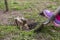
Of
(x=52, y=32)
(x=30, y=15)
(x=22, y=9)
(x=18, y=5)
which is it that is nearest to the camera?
(x=52, y=32)

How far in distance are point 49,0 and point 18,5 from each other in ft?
3.95

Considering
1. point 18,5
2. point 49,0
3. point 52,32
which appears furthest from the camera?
point 49,0

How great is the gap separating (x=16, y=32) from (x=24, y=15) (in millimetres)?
1161

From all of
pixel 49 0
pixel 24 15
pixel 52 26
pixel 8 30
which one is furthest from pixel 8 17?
pixel 49 0

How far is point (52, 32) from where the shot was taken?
15.7ft

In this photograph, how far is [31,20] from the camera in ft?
18.2

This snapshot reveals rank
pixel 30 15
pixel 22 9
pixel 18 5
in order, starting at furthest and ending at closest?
pixel 18 5 < pixel 22 9 < pixel 30 15

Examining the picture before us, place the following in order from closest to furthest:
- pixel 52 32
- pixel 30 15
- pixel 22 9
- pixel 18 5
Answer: pixel 52 32 → pixel 30 15 → pixel 22 9 → pixel 18 5

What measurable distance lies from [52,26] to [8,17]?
1320mm

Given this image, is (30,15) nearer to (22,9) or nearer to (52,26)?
(22,9)

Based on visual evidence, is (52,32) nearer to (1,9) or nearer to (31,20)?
(31,20)

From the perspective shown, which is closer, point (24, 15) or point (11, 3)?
point (24, 15)

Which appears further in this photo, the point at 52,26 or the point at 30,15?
the point at 30,15

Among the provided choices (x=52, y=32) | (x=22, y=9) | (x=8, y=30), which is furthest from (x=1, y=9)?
(x=52, y=32)
